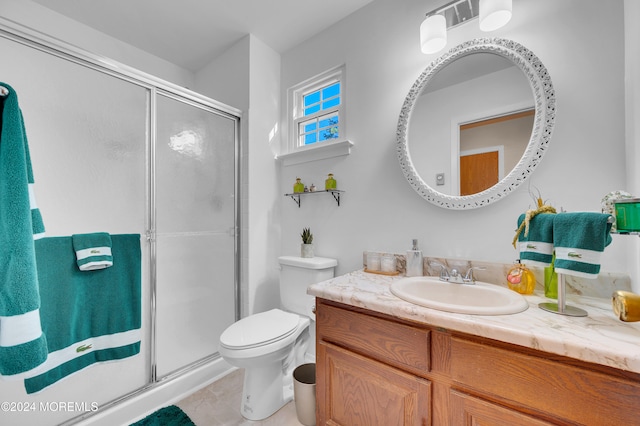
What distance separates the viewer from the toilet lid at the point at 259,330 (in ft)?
4.37

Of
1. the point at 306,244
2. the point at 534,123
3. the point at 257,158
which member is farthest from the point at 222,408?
the point at 534,123

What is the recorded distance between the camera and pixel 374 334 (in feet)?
3.42

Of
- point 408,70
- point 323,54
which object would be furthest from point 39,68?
point 408,70

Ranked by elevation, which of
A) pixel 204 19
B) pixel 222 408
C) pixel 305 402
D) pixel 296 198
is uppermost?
pixel 204 19

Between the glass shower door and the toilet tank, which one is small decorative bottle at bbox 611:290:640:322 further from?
the glass shower door

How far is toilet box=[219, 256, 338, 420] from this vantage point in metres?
1.33

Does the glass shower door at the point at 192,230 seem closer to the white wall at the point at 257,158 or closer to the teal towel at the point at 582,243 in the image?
the white wall at the point at 257,158

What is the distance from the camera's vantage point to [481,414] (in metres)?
0.81

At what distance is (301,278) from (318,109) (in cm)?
131

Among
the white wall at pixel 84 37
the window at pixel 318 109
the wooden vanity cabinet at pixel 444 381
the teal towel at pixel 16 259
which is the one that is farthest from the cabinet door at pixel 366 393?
the white wall at pixel 84 37

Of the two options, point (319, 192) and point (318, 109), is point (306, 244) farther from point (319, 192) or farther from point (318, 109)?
point (318, 109)

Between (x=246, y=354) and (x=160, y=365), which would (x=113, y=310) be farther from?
(x=246, y=354)

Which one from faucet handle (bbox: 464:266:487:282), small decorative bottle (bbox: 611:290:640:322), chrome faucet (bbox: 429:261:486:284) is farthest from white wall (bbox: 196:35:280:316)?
small decorative bottle (bbox: 611:290:640:322)

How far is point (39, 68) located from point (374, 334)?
208cm
